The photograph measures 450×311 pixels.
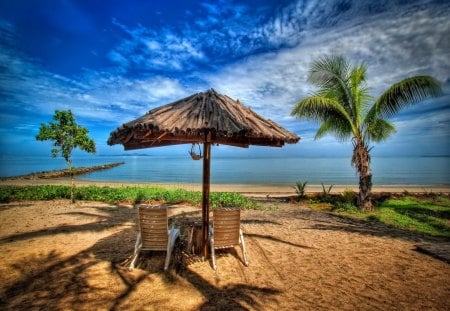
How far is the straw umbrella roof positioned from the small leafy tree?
23.4 feet

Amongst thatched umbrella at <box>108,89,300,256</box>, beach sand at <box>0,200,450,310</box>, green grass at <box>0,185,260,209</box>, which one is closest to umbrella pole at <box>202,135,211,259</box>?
thatched umbrella at <box>108,89,300,256</box>

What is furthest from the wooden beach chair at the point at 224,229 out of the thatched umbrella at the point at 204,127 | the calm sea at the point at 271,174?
the calm sea at the point at 271,174

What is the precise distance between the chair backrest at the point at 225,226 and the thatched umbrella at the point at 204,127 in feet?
1.11

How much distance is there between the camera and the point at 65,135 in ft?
34.0

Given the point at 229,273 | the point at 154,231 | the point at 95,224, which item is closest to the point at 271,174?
the point at 95,224

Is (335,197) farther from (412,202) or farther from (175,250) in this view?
(175,250)

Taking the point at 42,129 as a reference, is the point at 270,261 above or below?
below

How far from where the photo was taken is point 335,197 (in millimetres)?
12211

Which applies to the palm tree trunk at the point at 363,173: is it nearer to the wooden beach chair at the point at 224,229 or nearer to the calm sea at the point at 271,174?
the wooden beach chair at the point at 224,229

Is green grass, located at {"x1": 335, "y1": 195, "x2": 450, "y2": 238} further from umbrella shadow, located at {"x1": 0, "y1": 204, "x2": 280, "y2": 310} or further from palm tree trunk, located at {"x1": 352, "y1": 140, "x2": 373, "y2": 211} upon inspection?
umbrella shadow, located at {"x1": 0, "y1": 204, "x2": 280, "y2": 310}

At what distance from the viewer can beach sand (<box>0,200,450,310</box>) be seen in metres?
3.16

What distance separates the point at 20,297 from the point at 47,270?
802 mm

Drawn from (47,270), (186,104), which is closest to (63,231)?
(47,270)

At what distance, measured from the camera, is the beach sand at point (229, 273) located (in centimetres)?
316
